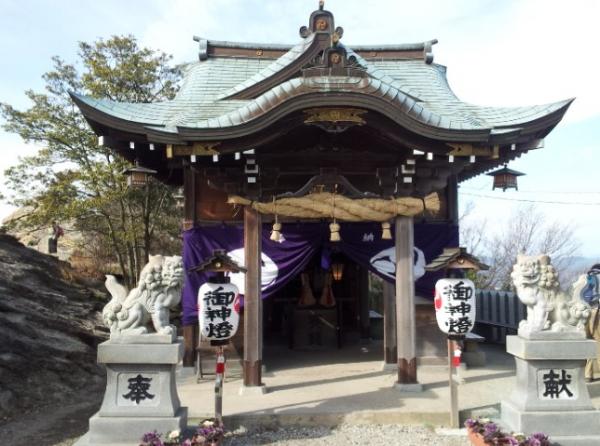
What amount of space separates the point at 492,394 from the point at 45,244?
64.0 feet

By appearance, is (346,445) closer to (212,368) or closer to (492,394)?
(492,394)

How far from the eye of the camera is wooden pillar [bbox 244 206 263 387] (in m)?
7.67

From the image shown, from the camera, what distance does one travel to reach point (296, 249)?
8.58 meters

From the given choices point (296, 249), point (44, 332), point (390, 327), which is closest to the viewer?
point (296, 249)

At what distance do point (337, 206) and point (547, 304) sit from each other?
333 centimetres

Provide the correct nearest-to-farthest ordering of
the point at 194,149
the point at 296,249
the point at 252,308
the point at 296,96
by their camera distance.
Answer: the point at 296,96
the point at 194,149
the point at 252,308
the point at 296,249

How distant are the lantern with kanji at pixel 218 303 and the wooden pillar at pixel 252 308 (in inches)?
45.0

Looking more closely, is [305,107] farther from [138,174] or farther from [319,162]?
[138,174]

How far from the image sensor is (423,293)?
9164 millimetres

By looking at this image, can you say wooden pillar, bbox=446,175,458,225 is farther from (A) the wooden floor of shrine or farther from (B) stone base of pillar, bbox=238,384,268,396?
(B) stone base of pillar, bbox=238,384,268,396

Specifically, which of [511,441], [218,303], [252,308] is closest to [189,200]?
[252,308]

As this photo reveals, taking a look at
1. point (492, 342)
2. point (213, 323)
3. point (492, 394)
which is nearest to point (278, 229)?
point (213, 323)

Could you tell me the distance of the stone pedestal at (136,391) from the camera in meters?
5.51

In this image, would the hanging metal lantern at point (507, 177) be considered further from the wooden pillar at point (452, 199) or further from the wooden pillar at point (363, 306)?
the wooden pillar at point (363, 306)
